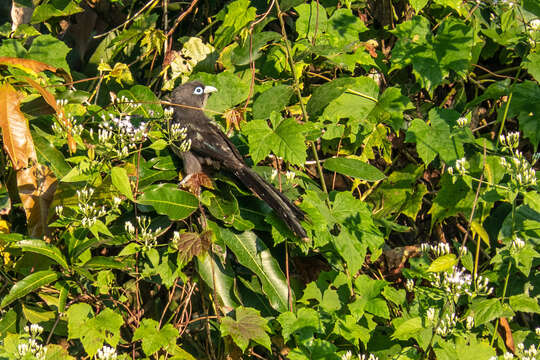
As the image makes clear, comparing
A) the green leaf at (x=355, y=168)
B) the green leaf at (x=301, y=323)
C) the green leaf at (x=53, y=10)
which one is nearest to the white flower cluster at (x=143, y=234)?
the green leaf at (x=301, y=323)

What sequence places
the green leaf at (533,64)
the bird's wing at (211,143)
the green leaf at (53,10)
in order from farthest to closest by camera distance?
the green leaf at (53,10), the green leaf at (533,64), the bird's wing at (211,143)

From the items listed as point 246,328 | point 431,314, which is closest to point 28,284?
point 246,328

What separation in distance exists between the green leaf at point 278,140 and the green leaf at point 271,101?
0.69 ft

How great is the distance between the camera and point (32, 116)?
2967 mm

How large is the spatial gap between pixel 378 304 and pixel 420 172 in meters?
1.04

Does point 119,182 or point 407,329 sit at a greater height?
point 119,182

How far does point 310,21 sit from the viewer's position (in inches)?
133

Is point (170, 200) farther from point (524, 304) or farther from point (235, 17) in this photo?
point (524, 304)

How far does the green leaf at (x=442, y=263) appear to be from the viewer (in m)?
2.54

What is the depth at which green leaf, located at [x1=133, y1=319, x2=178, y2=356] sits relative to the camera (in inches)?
99.5

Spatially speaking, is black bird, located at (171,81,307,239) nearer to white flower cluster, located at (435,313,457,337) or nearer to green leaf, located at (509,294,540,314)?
white flower cluster, located at (435,313,457,337)

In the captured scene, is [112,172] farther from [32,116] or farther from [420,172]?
[420,172]

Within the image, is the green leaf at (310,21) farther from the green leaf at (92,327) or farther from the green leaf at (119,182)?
the green leaf at (92,327)

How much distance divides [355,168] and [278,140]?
566mm
